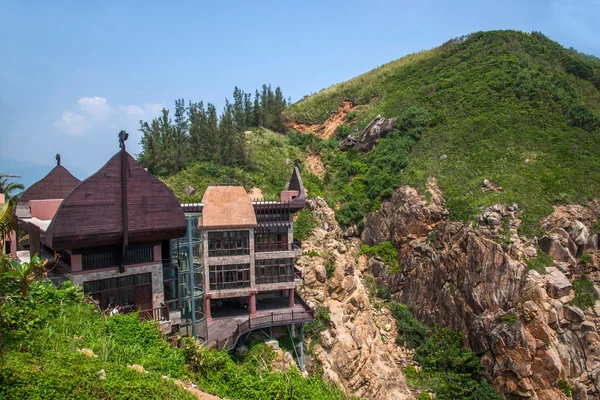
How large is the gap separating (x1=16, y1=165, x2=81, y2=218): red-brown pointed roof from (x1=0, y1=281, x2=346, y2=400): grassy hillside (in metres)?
13.0

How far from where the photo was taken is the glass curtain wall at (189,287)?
Result: 24.9m

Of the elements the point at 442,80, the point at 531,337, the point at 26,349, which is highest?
the point at 442,80

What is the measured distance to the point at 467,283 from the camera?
1443 inches

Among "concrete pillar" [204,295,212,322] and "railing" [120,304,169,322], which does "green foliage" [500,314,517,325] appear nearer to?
"concrete pillar" [204,295,212,322]

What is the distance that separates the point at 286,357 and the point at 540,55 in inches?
2314

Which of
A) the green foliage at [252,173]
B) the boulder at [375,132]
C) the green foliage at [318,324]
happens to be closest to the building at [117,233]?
the green foliage at [318,324]

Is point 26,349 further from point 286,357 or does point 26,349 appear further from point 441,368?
point 441,368

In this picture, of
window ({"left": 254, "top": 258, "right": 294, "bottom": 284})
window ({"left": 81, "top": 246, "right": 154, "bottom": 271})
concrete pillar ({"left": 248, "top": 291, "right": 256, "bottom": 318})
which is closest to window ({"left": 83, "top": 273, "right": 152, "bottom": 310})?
window ({"left": 81, "top": 246, "right": 154, "bottom": 271})

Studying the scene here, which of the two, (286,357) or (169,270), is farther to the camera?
(286,357)

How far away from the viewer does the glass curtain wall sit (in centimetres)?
2492

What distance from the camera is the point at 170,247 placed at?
24703 millimetres

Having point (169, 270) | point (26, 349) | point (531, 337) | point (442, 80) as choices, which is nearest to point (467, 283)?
point (531, 337)

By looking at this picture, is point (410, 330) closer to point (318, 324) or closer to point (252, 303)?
point (318, 324)

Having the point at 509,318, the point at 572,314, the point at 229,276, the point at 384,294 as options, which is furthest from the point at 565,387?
the point at 229,276
